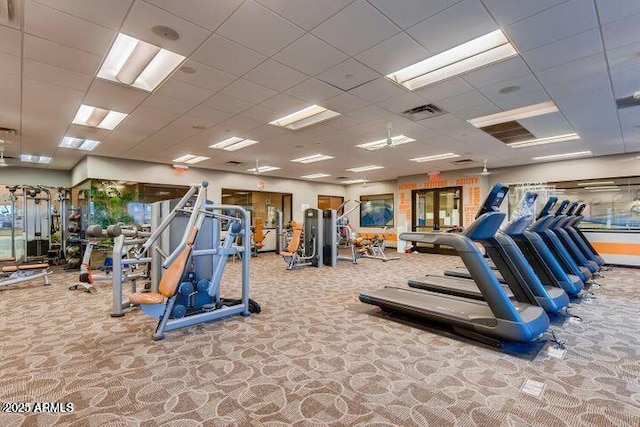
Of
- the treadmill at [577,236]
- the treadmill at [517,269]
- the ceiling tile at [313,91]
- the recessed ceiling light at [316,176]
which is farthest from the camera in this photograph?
the recessed ceiling light at [316,176]

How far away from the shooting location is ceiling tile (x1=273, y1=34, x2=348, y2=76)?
3.04m

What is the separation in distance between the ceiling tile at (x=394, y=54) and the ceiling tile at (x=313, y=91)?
0.72m

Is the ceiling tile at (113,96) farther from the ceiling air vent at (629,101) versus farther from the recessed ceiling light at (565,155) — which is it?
the recessed ceiling light at (565,155)

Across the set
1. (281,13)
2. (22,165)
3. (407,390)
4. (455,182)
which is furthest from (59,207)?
(455,182)

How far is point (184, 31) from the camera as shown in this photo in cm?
283

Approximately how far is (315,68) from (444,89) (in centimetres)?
174

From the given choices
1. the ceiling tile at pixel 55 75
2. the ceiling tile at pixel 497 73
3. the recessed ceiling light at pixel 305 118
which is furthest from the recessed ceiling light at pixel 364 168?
the ceiling tile at pixel 55 75

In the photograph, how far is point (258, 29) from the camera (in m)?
2.83

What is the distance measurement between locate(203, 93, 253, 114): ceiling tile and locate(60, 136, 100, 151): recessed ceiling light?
3945 millimetres

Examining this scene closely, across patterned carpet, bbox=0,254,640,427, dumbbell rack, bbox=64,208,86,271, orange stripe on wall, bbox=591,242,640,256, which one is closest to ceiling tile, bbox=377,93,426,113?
patterned carpet, bbox=0,254,640,427

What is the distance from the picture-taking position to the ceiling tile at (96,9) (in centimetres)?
247

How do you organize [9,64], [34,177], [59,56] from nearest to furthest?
1. [59,56]
2. [9,64]
3. [34,177]

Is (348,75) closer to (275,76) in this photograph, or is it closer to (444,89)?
(275,76)

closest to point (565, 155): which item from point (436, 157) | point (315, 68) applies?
point (436, 157)
